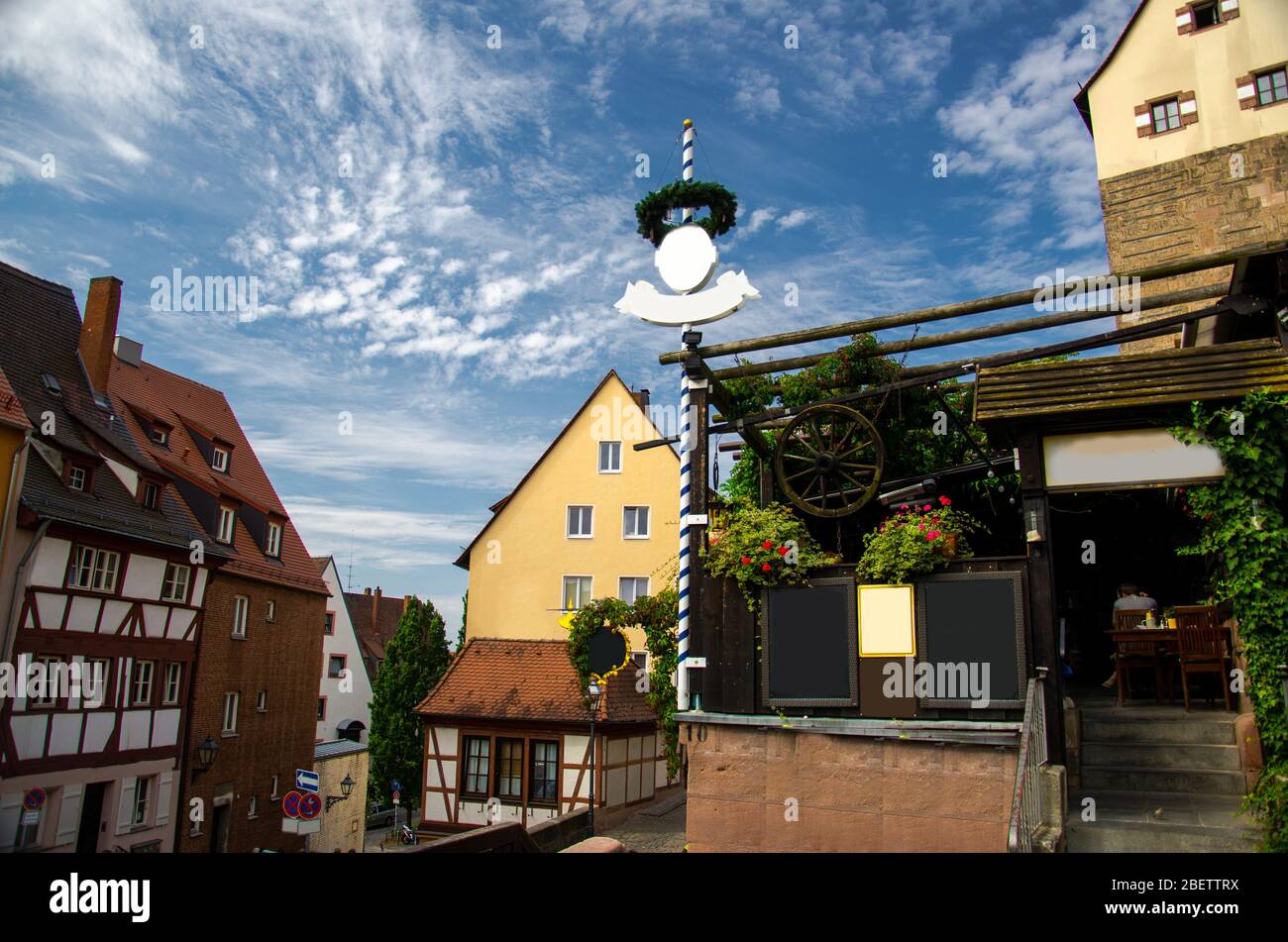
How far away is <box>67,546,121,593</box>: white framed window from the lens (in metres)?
20.1

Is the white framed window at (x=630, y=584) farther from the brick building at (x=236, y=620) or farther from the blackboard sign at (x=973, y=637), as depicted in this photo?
the blackboard sign at (x=973, y=637)

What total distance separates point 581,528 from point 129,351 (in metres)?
14.2

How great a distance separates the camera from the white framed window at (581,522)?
29062 mm

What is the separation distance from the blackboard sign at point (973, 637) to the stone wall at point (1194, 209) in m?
15.3

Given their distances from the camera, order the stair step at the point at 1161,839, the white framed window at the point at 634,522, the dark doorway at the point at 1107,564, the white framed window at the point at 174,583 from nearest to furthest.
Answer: the stair step at the point at 1161,839 → the dark doorway at the point at 1107,564 → the white framed window at the point at 174,583 → the white framed window at the point at 634,522

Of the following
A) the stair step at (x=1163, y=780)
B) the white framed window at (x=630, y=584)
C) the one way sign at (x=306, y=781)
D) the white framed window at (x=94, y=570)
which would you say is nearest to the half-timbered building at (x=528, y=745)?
the one way sign at (x=306, y=781)

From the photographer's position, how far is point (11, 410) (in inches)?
730

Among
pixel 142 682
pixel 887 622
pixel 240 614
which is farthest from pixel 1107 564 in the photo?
pixel 240 614

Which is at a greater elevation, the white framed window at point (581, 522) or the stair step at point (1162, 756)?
the white framed window at point (581, 522)

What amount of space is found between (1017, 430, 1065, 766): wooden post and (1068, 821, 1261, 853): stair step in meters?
1.15

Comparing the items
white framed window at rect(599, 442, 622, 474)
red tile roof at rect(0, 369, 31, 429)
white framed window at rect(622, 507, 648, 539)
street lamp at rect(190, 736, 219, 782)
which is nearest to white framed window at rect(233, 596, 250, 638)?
street lamp at rect(190, 736, 219, 782)

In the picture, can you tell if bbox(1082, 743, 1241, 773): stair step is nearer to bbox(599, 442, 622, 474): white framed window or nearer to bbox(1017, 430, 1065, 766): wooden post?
bbox(1017, 430, 1065, 766): wooden post

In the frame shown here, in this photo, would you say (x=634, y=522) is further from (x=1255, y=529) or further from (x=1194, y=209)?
(x=1255, y=529)
